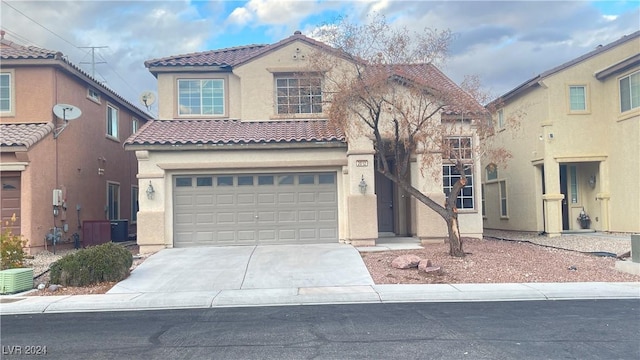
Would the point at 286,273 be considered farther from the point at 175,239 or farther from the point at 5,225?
the point at 5,225

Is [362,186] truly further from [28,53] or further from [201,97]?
[28,53]

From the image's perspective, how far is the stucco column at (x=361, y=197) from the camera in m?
14.9

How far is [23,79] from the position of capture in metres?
17.0

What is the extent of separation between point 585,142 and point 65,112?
1811cm

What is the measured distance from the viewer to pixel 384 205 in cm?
1806

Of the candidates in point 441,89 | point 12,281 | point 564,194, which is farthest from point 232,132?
point 564,194

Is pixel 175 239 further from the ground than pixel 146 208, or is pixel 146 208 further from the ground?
pixel 146 208

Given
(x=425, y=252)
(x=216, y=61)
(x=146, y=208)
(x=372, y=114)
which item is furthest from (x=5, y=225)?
(x=425, y=252)

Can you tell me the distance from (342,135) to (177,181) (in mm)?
5168

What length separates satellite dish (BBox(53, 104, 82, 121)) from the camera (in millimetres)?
16453

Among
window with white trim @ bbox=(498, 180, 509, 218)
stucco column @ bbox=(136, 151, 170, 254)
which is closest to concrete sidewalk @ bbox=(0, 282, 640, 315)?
stucco column @ bbox=(136, 151, 170, 254)

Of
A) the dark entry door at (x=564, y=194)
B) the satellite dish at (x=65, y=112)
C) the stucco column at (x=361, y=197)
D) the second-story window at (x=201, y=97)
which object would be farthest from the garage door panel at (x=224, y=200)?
the dark entry door at (x=564, y=194)

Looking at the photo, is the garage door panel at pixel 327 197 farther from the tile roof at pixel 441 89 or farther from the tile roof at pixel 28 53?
the tile roof at pixel 28 53

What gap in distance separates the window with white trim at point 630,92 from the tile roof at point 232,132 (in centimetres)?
1032
